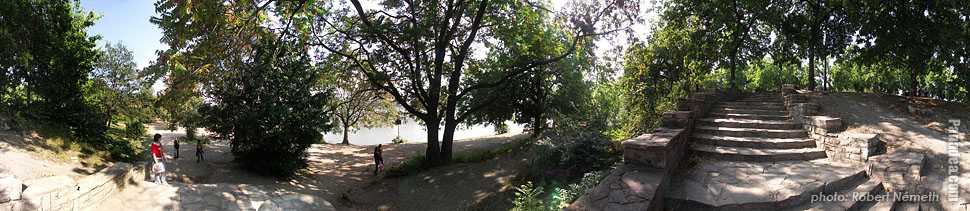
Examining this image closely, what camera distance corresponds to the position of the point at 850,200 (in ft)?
14.5

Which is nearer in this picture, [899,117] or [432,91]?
[899,117]

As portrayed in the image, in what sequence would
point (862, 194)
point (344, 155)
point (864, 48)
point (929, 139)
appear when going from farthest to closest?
point (344, 155) < point (864, 48) < point (929, 139) < point (862, 194)

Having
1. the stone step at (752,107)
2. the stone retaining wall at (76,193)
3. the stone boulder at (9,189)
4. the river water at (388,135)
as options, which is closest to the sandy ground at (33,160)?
the stone retaining wall at (76,193)

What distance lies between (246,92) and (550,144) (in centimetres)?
946

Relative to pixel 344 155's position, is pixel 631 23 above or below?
above

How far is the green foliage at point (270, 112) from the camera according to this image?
10.9 meters

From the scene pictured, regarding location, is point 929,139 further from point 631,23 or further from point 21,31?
point 21,31

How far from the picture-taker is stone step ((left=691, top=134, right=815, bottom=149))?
22.2ft

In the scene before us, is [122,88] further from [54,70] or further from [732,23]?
[732,23]

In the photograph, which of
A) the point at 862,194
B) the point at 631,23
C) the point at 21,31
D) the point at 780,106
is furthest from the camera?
the point at 631,23

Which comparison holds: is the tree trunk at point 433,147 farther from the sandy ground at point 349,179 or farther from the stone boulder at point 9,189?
the stone boulder at point 9,189

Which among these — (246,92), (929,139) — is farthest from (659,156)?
(246,92)

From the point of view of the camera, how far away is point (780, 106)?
392 inches

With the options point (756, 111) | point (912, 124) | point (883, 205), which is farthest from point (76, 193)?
point (912, 124)
